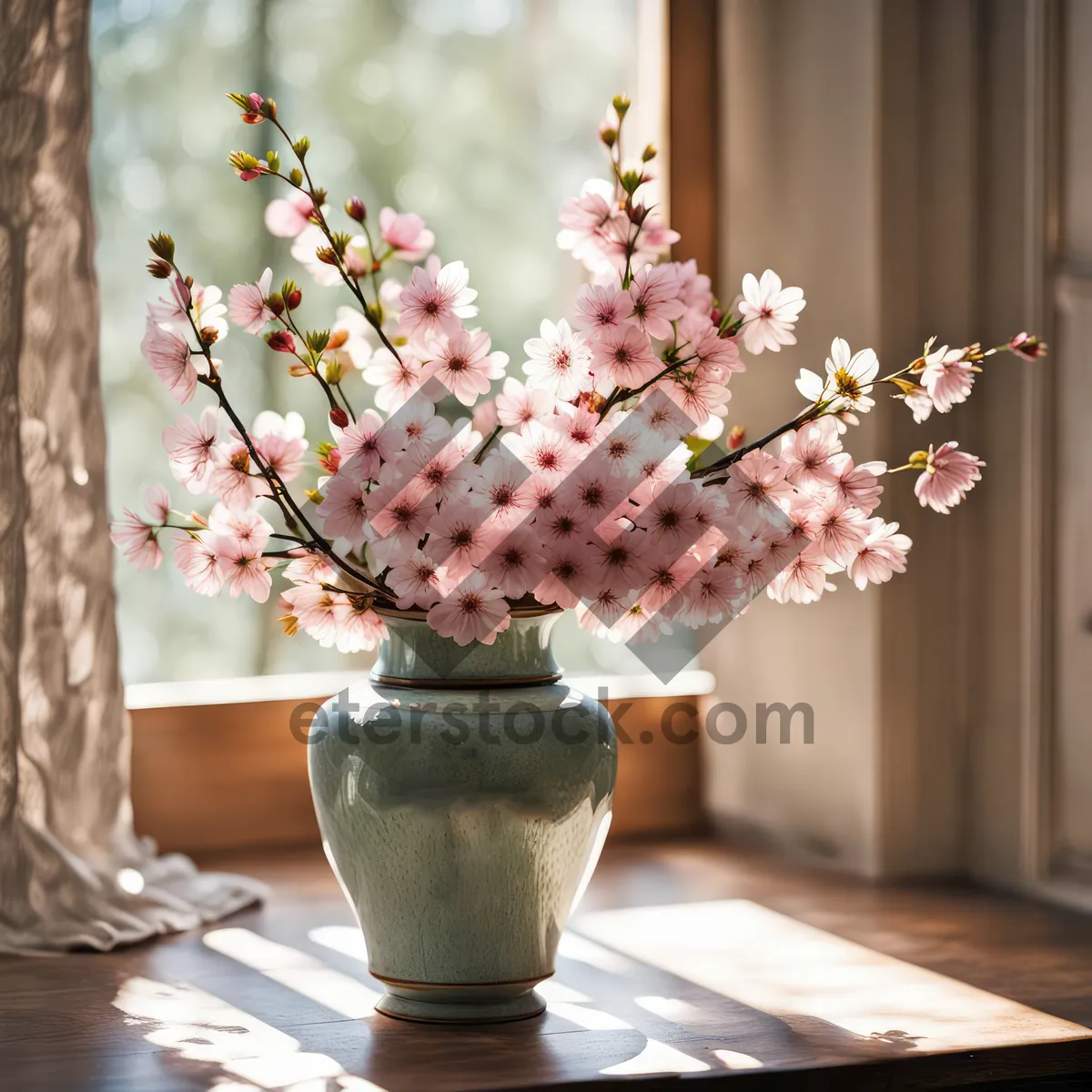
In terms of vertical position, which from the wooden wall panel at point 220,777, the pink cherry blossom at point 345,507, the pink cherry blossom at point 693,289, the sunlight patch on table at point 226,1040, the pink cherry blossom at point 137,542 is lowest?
the sunlight patch on table at point 226,1040

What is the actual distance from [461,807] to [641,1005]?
0.27 m

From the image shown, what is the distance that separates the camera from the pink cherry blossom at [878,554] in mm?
1097

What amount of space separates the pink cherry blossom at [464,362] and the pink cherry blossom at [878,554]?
0.31m

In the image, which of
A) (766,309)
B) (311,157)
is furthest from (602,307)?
(311,157)

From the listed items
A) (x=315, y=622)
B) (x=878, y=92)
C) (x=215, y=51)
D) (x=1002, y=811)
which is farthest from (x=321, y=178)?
(x=1002, y=811)

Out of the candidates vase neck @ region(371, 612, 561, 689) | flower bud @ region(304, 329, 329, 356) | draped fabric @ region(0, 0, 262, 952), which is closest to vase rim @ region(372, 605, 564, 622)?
vase neck @ region(371, 612, 561, 689)

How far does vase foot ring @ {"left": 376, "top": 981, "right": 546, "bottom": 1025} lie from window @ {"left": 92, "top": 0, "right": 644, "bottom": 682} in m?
→ 0.73

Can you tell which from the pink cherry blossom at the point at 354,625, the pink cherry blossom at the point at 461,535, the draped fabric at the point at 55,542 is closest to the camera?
the pink cherry blossom at the point at 461,535

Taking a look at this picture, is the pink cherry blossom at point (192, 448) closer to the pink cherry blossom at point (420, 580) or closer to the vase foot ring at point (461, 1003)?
the pink cherry blossom at point (420, 580)

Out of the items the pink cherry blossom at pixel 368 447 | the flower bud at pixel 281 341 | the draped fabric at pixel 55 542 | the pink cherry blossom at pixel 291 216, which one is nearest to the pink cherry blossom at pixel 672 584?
the pink cherry blossom at pixel 368 447

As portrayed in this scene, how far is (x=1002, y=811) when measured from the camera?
1664 millimetres

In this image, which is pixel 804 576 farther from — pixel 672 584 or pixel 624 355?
pixel 624 355

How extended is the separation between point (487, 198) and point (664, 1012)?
1112mm

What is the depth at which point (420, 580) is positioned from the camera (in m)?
1.06
